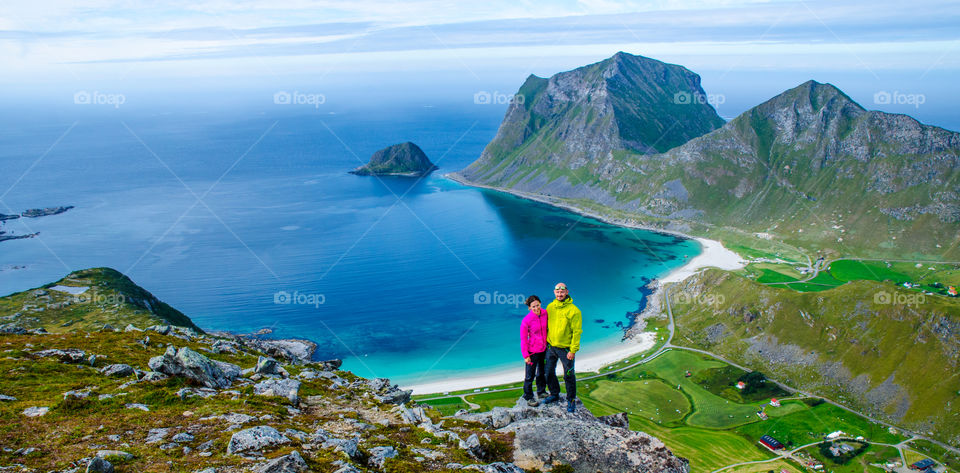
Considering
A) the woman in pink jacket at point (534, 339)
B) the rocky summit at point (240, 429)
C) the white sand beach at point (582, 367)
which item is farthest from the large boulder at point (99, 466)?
the white sand beach at point (582, 367)

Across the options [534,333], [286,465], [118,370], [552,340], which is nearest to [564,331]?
[552,340]

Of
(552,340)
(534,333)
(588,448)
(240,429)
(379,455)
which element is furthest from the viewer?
(534,333)

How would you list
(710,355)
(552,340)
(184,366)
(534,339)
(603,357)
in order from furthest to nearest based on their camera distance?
(603,357)
(710,355)
(184,366)
(534,339)
(552,340)

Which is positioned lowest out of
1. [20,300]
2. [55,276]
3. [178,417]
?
[178,417]

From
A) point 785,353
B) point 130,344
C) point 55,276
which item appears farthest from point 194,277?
point 785,353

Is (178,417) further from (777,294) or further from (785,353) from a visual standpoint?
(777,294)

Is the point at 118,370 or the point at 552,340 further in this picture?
the point at 118,370

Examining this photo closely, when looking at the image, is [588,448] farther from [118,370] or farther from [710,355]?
[710,355]

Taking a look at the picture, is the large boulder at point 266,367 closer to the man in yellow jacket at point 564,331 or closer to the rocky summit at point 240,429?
the rocky summit at point 240,429
